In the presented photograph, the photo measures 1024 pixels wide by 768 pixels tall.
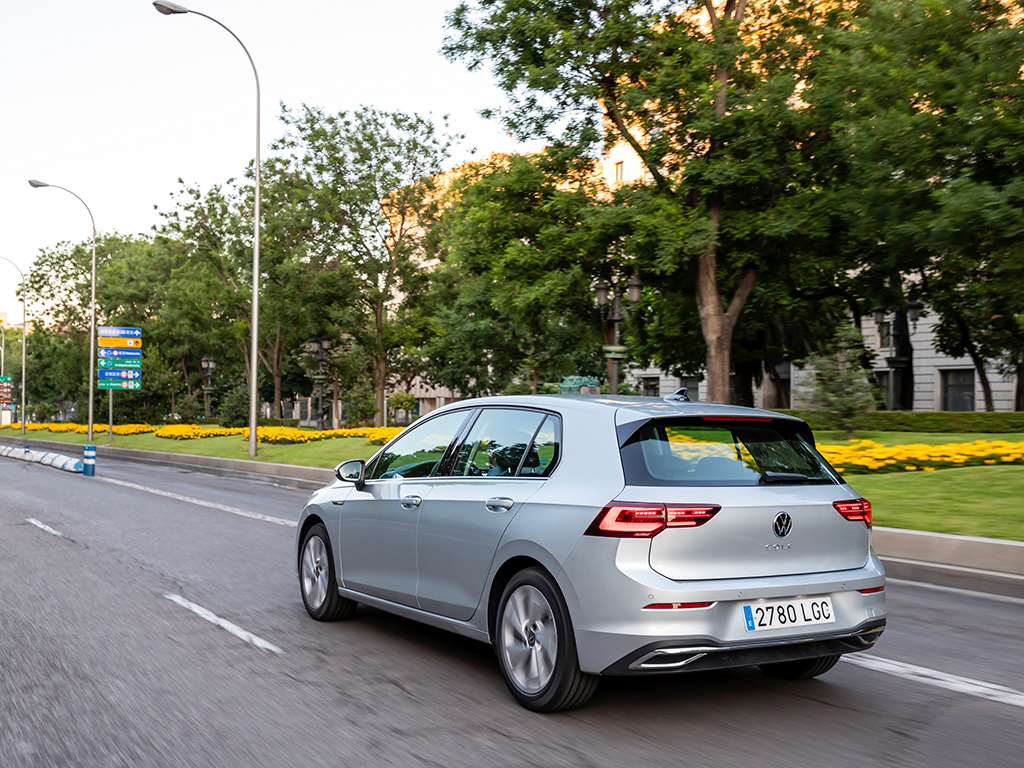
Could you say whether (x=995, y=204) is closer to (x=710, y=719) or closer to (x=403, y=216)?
(x=710, y=719)

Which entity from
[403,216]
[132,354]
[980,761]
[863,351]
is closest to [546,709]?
[980,761]

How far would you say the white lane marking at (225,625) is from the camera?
6.37 metres

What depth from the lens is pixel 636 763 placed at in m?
4.13

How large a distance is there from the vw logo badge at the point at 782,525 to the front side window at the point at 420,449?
2.09 metres

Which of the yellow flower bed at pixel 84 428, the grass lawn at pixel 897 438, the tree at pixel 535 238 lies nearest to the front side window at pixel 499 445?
the grass lawn at pixel 897 438

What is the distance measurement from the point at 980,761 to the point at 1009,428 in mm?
28859

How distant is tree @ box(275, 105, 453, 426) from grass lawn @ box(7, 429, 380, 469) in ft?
21.6

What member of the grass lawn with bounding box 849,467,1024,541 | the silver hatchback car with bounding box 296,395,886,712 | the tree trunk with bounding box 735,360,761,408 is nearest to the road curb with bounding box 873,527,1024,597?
the grass lawn with bounding box 849,467,1024,541

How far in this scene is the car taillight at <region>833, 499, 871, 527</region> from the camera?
4961mm

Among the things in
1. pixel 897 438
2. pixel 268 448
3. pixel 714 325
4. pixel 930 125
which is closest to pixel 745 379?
pixel 714 325

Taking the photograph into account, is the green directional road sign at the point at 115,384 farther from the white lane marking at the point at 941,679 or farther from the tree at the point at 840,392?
the white lane marking at the point at 941,679

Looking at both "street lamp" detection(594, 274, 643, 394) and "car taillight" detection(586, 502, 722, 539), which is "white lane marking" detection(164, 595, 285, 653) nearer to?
"car taillight" detection(586, 502, 722, 539)

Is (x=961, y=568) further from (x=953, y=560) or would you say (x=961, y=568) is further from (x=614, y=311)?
(x=614, y=311)

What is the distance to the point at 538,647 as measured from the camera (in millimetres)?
4859
